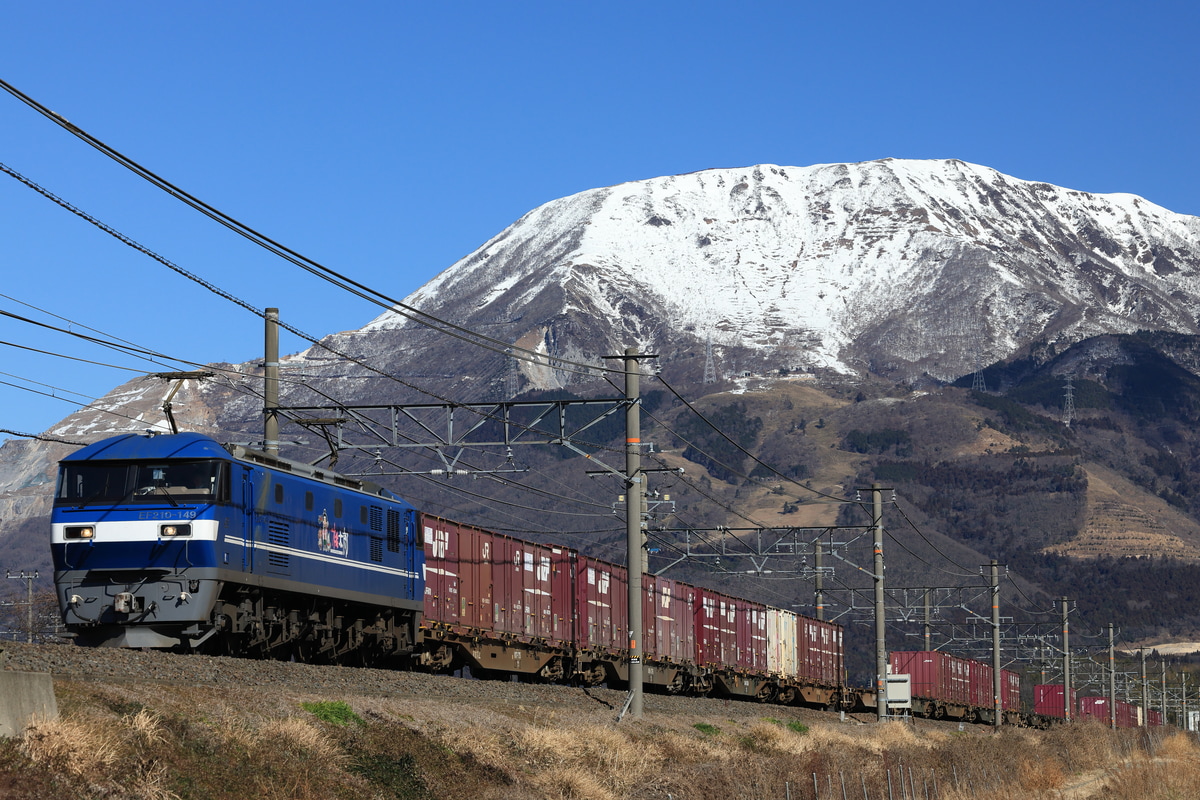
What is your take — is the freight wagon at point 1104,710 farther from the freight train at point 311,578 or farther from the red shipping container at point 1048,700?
the freight train at point 311,578

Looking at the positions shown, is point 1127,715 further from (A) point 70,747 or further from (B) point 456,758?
(A) point 70,747

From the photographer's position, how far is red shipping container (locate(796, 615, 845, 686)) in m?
72.6

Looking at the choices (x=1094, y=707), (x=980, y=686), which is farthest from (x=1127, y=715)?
(x=980, y=686)

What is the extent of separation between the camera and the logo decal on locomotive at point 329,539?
32.0m

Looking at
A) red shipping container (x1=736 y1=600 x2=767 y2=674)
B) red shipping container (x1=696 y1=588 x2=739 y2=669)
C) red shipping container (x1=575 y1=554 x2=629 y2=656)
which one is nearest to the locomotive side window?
red shipping container (x1=575 y1=554 x2=629 y2=656)

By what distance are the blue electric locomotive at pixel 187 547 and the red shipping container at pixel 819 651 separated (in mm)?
44463

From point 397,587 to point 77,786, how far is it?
62.6 feet

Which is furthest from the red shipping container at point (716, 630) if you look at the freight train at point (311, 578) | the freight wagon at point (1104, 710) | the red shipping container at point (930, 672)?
the freight wagon at point (1104, 710)

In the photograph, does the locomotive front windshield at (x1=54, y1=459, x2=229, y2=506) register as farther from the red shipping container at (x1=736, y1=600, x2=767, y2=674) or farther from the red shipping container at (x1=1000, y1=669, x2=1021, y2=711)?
the red shipping container at (x1=1000, y1=669, x2=1021, y2=711)

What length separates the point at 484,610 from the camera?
135 feet

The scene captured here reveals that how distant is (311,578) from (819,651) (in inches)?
1938

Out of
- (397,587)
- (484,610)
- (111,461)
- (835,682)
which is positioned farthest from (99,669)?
(835,682)

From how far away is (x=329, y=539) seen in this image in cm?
3241

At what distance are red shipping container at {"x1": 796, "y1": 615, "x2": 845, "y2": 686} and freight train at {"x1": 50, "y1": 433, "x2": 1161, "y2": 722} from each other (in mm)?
17454
